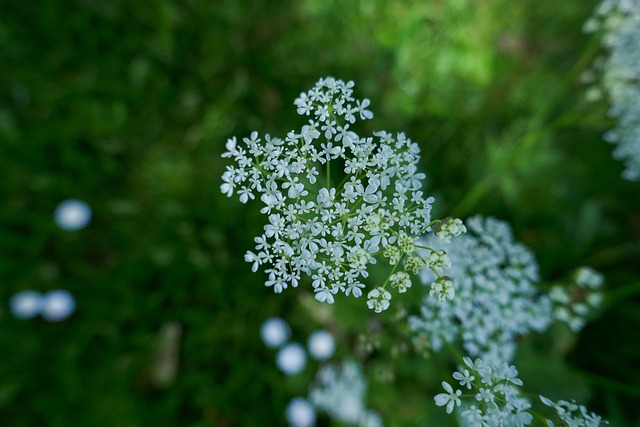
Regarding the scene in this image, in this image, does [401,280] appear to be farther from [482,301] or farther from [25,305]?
[25,305]

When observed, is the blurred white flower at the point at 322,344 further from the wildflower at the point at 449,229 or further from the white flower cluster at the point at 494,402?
the wildflower at the point at 449,229

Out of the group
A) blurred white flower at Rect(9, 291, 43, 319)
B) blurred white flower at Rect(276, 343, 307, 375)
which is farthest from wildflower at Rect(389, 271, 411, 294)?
blurred white flower at Rect(9, 291, 43, 319)

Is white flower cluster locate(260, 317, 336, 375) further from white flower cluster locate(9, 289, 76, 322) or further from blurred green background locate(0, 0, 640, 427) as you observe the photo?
white flower cluster locate(9, 289, 76, 322)

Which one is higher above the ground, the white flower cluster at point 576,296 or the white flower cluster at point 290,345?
the white flower cluster at point 576,296

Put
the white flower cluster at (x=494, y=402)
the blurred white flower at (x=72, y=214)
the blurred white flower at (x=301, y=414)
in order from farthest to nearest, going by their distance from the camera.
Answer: the blurred white flower at (x=72, y=214), the blurred white flower at (x=301, y=414), the white flower cluster at (x=494, y=402)

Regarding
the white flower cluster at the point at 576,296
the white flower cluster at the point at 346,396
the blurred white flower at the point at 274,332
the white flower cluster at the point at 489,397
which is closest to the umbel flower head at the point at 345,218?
the white flower cluster at the point at 489,397

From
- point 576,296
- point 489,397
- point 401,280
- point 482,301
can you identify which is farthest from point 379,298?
point 576,296

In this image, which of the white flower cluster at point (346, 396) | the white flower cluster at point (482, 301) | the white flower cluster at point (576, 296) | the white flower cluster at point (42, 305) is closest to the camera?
the white flower cluster at point (482, 301)
